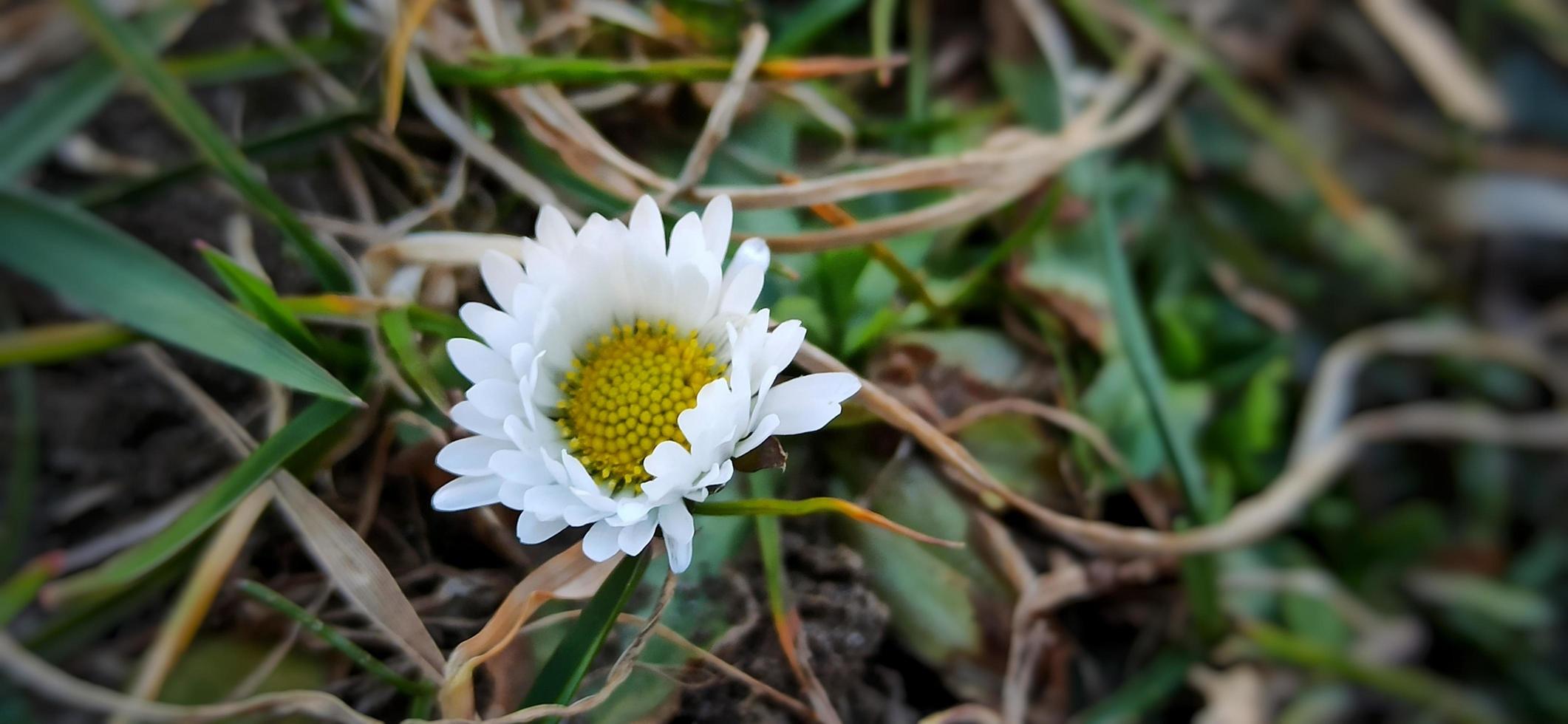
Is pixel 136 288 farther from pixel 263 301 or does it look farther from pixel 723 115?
pixel 723 115

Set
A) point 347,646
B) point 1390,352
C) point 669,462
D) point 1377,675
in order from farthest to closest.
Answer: point 1390,352
point 1377,675
point 347,646
point 669,462

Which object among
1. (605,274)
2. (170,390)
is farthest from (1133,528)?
(170,390)

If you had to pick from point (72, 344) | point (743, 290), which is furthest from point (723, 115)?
point (72, 344)

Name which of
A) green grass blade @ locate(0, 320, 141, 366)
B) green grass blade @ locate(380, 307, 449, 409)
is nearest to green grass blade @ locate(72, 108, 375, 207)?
green grass blade @ locate(0, 320, 141, 366)

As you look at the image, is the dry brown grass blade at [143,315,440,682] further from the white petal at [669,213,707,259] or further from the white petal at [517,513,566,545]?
the white petal at [669,213,707,259]

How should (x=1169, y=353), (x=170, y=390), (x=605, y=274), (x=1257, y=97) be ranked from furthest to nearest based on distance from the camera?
(x=1257, y=97), (x=1169, y=353), (x=170, y=390), (x=605, y=274)

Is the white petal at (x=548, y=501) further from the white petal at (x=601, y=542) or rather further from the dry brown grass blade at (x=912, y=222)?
the dry brown grass blade at (x=912, y=222)

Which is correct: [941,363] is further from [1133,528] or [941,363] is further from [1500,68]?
[1500,68]
